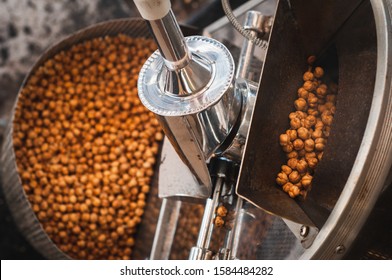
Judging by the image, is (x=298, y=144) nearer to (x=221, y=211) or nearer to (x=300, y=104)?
(x=300, y=104)

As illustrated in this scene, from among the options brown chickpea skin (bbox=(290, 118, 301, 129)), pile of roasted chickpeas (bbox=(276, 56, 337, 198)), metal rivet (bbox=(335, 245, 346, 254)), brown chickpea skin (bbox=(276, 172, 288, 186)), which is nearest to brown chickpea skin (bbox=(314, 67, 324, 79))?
pile of roasted chickpeas (bbox=(276, 56, 337, 198))

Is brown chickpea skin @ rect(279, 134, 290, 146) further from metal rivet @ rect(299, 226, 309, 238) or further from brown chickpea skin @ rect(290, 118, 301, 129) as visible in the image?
metal rivet @ rect(299, 226, 309, 238)

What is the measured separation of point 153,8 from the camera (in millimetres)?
778

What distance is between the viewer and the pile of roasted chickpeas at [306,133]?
97cm

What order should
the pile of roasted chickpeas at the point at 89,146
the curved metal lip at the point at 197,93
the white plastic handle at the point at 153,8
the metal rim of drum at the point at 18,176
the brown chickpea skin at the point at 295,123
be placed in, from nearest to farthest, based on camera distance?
the white plastic handle at the point at 153,8
the curved metal lip at the point at 197,93
the brown chickpea skin at the point at 295,123
the metal rim of drum at the point at 18,176
the pile of roasted chickpeas at the point at 89,146

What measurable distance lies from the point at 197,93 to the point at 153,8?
0.61ft

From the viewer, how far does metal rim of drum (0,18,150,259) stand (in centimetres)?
143

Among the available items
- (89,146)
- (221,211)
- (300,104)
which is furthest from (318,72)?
(89,146)

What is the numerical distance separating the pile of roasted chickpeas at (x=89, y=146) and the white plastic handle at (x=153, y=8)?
0.81m

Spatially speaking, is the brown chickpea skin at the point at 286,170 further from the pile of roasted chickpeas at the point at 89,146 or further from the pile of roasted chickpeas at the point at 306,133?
the pile of roasted chickpeas at the point at 89,146

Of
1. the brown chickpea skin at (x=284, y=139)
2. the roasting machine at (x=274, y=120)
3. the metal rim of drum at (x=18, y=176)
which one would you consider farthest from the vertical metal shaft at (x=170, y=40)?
the metal rim of drum at (x=18, y=176)

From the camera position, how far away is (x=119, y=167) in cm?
158

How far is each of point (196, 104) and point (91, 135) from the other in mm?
766
